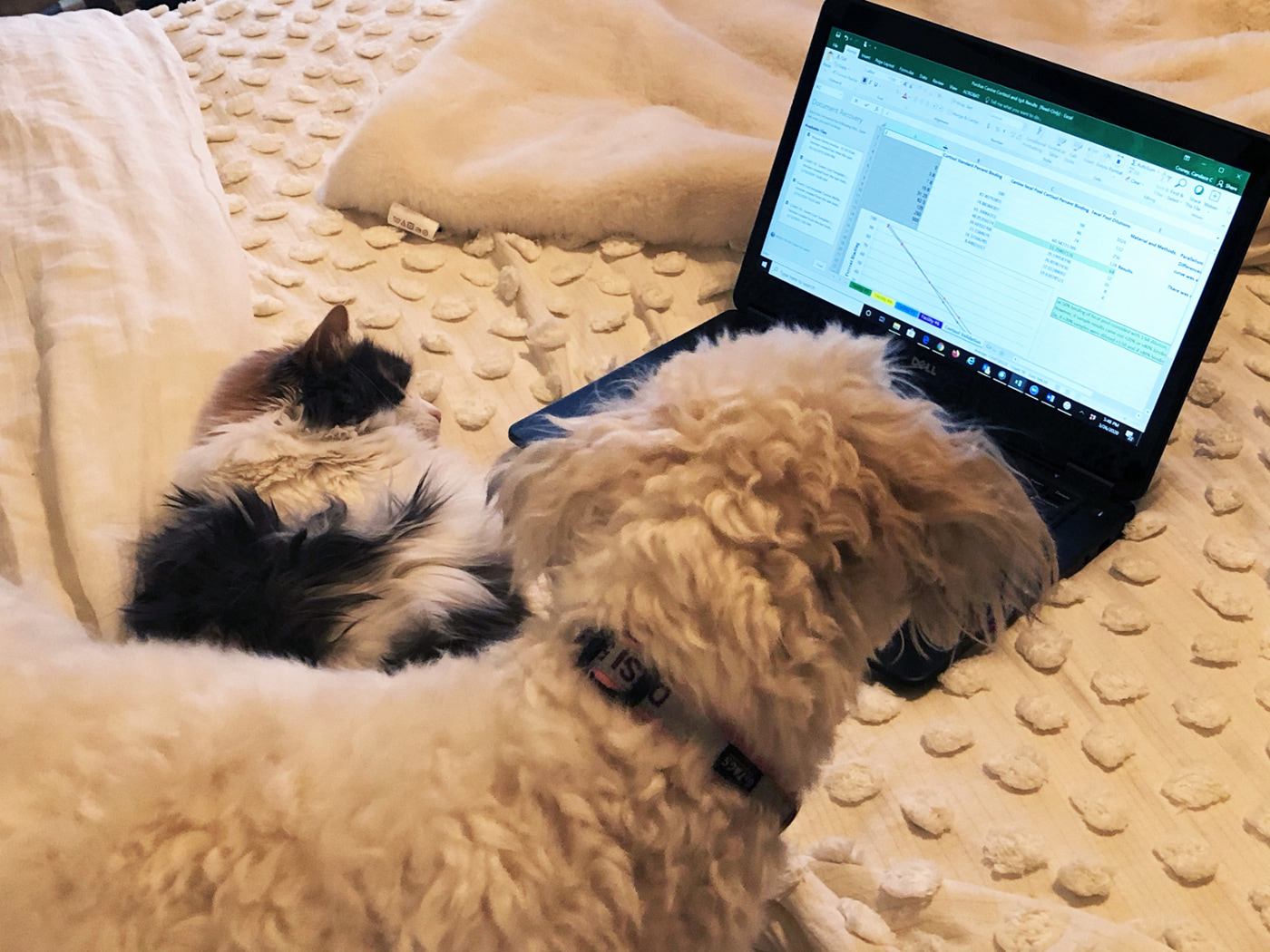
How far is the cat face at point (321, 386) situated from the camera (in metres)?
1.10

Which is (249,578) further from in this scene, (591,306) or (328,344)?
(591,306)

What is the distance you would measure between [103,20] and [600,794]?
59.9 inches

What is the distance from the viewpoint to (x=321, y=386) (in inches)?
43.5

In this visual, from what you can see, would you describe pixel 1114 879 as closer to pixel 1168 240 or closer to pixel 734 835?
pixel 734 835

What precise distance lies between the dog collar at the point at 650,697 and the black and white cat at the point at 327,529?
25cm

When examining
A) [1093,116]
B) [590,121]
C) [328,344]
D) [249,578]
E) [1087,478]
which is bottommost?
[249,578]

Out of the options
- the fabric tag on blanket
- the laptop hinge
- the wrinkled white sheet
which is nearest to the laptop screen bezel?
the laptop hinge

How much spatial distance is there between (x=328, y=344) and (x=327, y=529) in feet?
0.78

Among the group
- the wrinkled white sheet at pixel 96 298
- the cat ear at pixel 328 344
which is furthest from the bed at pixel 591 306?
the cat ear at pixel 328 344

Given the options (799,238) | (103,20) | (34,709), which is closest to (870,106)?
(799,238)

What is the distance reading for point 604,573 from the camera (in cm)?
61

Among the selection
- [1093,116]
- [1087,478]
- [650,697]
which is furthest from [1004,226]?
[650,697]

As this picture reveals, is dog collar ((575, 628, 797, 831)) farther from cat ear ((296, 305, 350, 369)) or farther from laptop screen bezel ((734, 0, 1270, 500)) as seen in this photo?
cat ear ((296, 305, 350, 369))

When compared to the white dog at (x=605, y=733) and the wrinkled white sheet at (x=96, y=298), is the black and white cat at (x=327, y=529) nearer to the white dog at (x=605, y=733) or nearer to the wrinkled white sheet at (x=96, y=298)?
the wrinkled white sheet at (x=96, y=298)
